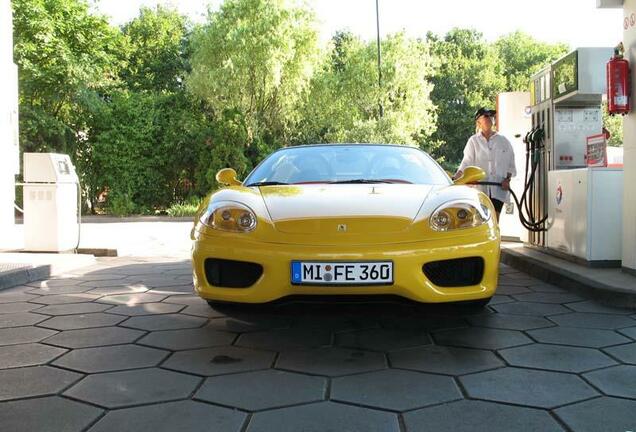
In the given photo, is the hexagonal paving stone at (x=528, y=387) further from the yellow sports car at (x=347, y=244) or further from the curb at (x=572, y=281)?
the curb at (x=572, y=281)

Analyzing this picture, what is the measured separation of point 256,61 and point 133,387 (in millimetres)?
17763

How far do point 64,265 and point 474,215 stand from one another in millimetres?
4610

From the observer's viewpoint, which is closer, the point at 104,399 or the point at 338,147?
the point at 104,399

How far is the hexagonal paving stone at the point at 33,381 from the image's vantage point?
2568mm

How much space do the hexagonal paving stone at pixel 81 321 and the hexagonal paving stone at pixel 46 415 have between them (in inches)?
52.4

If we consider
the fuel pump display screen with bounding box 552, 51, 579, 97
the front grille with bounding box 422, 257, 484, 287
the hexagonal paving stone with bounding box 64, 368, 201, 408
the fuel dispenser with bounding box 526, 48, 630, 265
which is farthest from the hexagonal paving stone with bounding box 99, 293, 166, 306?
the fuel pump display screen with bounding box 552, 51, 579, 97

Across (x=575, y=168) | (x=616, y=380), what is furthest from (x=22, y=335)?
(x=575, y=168)

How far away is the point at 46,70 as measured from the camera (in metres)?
16.8

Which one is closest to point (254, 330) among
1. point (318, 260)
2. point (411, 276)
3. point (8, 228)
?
point (318, 260)

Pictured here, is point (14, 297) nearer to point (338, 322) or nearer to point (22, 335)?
point (22, 335)

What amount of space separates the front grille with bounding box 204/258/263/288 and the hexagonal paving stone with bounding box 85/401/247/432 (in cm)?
97

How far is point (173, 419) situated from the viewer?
2254mm

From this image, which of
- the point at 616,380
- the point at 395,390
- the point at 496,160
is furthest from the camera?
the point at 496,160

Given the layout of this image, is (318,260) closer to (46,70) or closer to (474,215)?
(474,215)
